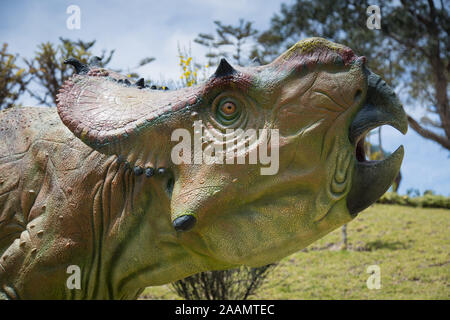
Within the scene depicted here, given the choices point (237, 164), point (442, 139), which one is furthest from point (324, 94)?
point (442, 139)

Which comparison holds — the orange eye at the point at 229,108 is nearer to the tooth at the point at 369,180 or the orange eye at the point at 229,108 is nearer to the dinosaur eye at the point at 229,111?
the dinosaur eye at the point at 229,111

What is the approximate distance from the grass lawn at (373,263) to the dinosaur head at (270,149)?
4.07m

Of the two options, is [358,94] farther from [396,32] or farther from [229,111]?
[396,32]

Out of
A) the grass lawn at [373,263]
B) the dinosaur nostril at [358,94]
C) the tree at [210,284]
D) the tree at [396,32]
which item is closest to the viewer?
the dinosaur nostril at [358,94]

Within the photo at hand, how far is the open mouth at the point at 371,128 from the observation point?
5.89 ft

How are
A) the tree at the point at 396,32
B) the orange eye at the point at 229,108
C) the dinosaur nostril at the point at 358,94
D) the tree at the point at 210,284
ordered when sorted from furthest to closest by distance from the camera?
1. the tree at the point at 396,32
2. the tree at the point at 210,284
3. the orange eye at the point at 229,108
4. the dinosaur nostril at the point at 358,94

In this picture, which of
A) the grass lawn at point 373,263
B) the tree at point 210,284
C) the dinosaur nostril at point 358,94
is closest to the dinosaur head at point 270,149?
the dinosaur nostril at point 358,94

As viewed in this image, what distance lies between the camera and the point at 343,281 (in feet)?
25.1

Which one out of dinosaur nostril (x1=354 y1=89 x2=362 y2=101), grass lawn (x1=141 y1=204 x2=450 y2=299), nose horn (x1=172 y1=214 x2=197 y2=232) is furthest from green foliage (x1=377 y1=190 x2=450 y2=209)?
nose horn (x1=172 y1=214 x2=197 y2=232)

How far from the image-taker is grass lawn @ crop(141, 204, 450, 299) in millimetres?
7075

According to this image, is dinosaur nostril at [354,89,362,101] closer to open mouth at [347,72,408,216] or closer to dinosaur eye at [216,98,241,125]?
open mouth at [347,72,408,216]

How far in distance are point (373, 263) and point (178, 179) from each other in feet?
24.0
